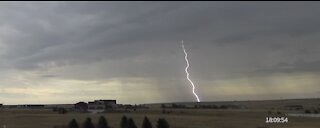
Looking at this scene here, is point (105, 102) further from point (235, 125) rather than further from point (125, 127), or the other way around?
point (125, 127)

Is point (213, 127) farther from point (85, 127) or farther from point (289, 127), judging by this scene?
point (85, 127)

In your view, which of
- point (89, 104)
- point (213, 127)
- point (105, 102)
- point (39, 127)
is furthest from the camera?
point (105, 102)

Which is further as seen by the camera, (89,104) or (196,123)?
(89,104)

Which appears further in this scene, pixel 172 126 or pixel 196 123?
pixel 196 123

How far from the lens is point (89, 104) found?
162 meters

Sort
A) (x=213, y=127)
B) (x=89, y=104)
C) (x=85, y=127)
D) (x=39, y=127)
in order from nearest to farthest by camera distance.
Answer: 1. (x=85, y=127)
2. (x=39, y=127)
3. (x=213, y=127)
4. (x=89, y=104)

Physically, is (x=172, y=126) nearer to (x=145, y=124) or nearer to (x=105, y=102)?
(x=145, y=124)

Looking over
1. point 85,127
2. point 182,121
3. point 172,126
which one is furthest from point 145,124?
point 182,121

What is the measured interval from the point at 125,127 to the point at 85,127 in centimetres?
769

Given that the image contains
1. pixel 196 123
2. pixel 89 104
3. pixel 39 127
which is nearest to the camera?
pixel 39 127

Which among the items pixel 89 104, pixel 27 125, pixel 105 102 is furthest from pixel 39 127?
pixel 105 102

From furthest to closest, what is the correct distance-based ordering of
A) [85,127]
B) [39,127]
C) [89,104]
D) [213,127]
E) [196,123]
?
[89,104] → [196,123] → [213,127] → [39,127] → [85,127]

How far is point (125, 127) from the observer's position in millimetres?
77688

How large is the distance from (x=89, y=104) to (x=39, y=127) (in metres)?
69.1
